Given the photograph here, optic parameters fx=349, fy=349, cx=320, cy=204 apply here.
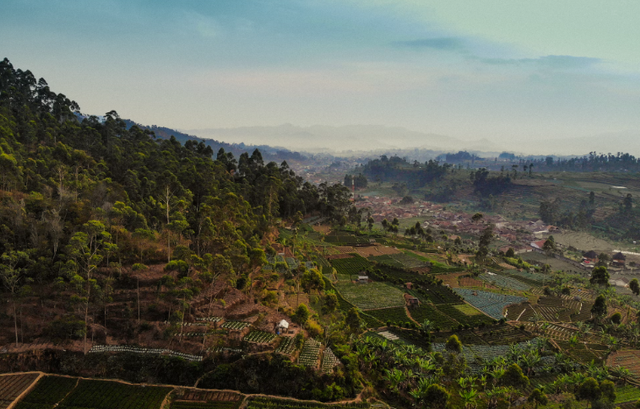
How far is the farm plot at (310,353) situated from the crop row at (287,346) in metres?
0.95

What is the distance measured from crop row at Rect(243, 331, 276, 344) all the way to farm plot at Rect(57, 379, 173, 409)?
255 inches

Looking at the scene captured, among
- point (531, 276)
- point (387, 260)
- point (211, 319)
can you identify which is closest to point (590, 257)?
point (531, 276)

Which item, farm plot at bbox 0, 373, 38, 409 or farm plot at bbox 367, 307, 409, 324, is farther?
farm plot at bbox 367, 307, 409, 324

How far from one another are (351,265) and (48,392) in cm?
4071

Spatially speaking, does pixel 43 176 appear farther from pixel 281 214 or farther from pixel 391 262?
pixel 391 262

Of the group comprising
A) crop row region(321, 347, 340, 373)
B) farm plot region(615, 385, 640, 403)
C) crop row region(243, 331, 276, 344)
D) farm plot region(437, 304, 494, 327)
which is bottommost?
farm plot region(615, 385, 640, 403)

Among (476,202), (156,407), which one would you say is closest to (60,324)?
(156,407)

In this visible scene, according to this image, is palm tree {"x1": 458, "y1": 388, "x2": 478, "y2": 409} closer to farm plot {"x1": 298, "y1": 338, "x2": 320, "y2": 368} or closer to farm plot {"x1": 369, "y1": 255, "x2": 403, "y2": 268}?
farm plot {"x1": 298, "y1": 338, "x2": 320, "y2": 368}

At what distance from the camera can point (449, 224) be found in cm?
10681

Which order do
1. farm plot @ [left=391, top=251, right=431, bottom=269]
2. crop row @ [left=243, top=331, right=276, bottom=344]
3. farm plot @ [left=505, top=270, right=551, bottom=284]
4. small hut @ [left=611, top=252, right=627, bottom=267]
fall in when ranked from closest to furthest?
crop row @ [left=243, top=331, right=276, bottom=344] < farm plot @ [left=505, top=270, right=551, bottom=284] < farm plot @ [left=391, top=251, right=431, bottom=269] < small hut @ [left=611, top=252, right=627, bottom=267]

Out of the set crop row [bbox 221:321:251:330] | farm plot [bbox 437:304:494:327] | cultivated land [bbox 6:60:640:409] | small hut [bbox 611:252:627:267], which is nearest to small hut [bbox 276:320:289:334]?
cultivated land [bbox 6:60:640:409]

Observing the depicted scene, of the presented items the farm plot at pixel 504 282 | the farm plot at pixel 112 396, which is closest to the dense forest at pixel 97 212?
the farm plot at pixel 112 396

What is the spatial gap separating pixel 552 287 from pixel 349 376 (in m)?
44.2

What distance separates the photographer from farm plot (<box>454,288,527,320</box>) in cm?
4427
